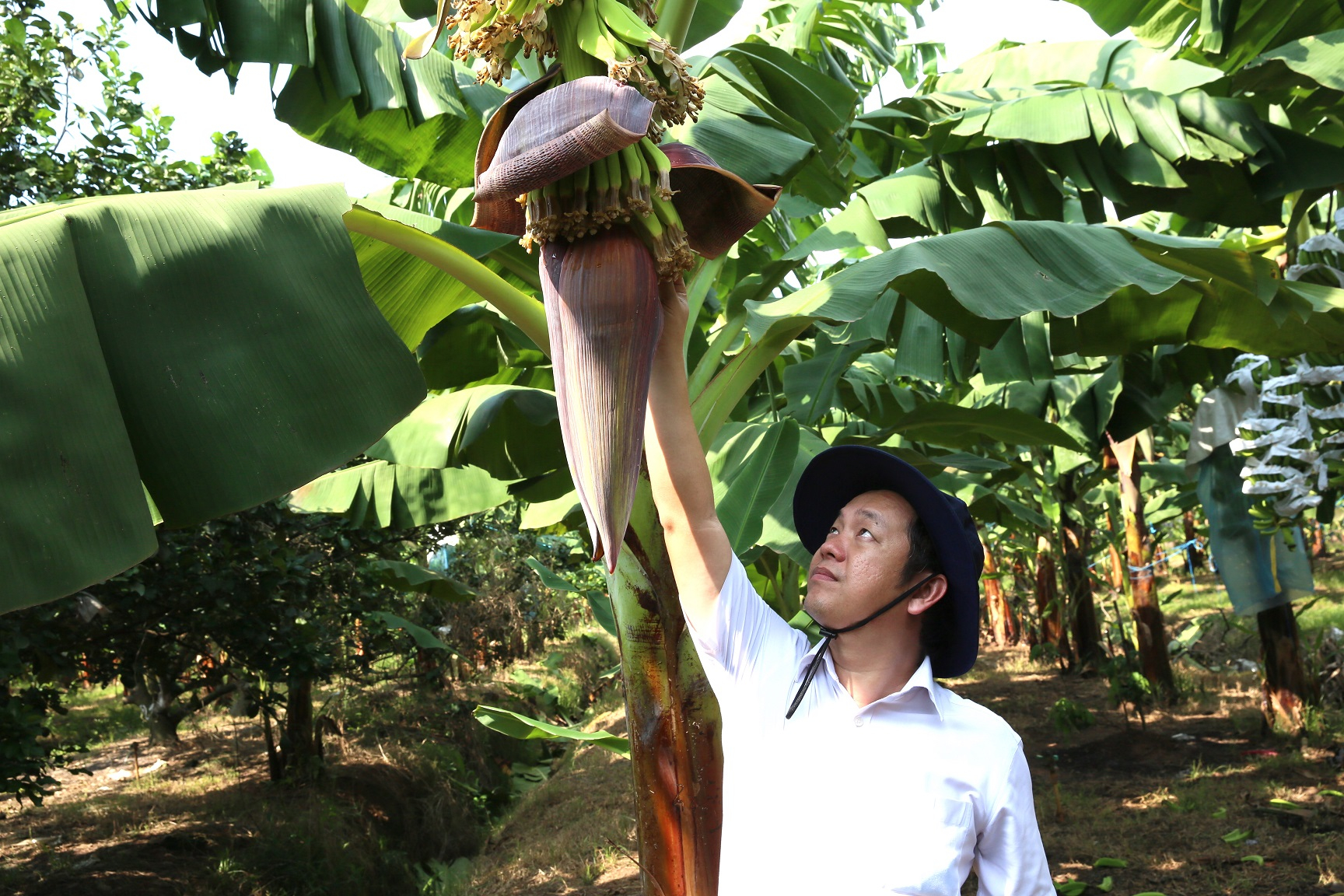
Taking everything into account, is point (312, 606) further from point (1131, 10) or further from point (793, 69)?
point (1131, 10)

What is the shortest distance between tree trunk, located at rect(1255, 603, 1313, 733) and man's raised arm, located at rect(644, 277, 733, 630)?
6308 mm

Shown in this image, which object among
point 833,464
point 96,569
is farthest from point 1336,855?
point 96,569

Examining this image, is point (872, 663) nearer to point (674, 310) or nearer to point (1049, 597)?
point (674, 310)

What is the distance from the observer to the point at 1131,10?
12.5 ft

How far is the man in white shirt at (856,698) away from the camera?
122cm

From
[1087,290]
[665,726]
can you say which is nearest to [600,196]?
[665,726]

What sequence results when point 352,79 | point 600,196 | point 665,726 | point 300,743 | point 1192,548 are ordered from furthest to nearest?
1. point 1192,548
2. point 300,743
3. point 352,79
4. point 665,726
5. point 600,196

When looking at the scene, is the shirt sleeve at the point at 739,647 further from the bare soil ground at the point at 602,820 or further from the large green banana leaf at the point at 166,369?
A: the bare soil ground at the point at 602,820

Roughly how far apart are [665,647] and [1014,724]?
698cm

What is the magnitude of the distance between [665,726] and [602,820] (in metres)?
5.36

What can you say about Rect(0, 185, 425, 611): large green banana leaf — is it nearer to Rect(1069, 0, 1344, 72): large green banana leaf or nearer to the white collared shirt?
the white collared shirt

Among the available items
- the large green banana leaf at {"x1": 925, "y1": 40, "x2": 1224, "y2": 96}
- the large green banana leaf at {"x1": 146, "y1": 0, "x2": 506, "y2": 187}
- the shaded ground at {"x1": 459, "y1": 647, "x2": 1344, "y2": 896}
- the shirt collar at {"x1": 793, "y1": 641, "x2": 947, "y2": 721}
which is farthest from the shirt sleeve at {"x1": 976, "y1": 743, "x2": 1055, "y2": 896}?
the shaded ground at {"x1": 459, "y1": 647, "x2": 1344, "y2": 896}

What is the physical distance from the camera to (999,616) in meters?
13.9

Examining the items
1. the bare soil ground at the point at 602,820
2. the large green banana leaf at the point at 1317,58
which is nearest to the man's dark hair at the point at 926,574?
the large green banana leaf at the point at 1317,58
